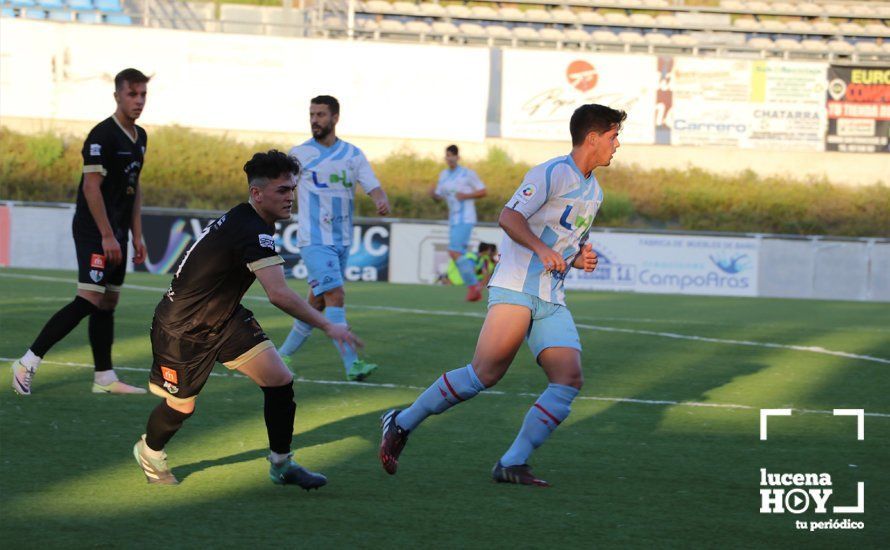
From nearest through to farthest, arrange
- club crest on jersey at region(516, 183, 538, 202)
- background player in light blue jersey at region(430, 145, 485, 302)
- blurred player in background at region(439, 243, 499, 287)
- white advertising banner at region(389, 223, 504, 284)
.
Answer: club crest on jersey at region(516, 183, 538, 202) → blurred player in background at region(439, 243, 499, 287) → background player in light blue jersey at region(430, 145, 485, 302) → white advertising banner at region(389, 223, 504, 284)

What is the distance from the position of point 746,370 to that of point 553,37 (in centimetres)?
2957

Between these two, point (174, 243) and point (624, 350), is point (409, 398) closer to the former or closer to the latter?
point (624, 350)

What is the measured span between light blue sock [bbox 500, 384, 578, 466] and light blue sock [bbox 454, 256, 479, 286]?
1253 centimetres

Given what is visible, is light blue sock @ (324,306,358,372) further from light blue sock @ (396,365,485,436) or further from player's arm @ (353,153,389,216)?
light blue sock @ (396,365,485,436)

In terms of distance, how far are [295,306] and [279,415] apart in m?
0.65

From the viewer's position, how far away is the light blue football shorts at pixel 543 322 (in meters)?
5.57

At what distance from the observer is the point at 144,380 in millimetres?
8336

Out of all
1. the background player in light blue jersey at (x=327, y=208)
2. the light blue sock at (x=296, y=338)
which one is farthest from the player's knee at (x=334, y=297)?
the light blue sock at (x=296, y=338)

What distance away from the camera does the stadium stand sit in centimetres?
3791

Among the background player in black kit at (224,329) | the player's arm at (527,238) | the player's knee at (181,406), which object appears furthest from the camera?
the player's arm at (527,238)

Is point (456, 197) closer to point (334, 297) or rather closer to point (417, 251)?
point (417, 251)

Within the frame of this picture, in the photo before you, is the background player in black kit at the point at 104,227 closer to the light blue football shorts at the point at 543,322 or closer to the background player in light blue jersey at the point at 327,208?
the background player in light blue jersey at the point at 327,208
